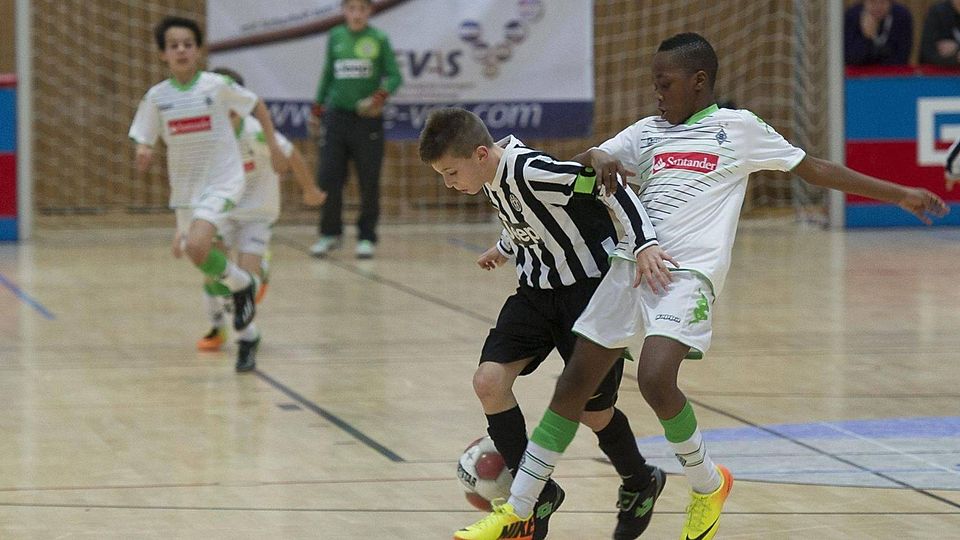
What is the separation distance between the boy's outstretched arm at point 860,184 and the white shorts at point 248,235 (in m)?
4.64

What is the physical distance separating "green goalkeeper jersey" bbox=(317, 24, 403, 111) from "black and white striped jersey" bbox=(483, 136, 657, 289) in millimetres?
8585

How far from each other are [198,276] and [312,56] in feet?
12.5

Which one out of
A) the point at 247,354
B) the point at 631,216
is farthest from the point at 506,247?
the point at 247,354

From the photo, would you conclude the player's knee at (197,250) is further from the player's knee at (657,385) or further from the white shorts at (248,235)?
the player's knee at (657,385)

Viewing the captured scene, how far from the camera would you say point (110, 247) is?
13922mm

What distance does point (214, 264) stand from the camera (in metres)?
7.94

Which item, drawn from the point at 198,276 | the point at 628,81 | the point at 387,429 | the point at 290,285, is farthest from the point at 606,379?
the point at 628,81

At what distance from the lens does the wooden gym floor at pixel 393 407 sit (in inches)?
193

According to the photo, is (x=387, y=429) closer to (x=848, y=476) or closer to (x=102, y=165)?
(x=848, y=476)

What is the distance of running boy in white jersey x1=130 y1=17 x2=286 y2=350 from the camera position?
816 centimetres

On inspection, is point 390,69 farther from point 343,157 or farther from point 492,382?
point 492,382

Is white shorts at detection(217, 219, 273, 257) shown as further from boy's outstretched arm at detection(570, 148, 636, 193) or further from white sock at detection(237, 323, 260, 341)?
boy's outstretched arm at detection(570, 148, 636, 193)

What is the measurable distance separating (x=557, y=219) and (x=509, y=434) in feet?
2.19

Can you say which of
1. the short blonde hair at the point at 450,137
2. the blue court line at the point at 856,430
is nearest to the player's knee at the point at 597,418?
the short blonde hair at the point at 450,137
